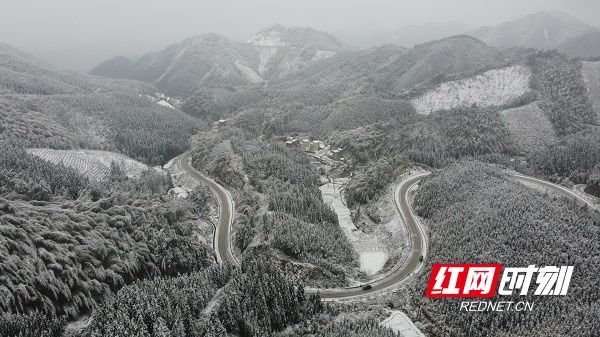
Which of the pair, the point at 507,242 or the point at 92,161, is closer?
the point at 507,242

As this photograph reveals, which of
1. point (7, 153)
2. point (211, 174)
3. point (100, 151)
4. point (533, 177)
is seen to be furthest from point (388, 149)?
point (7, 153)

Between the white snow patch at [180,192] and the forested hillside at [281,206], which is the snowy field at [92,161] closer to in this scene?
the white snow patch at [180,192]

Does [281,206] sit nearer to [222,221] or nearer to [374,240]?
[222,221]

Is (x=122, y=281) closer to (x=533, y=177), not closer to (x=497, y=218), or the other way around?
(x=497, y=218)

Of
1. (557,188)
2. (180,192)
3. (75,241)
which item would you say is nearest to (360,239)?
(557,188)

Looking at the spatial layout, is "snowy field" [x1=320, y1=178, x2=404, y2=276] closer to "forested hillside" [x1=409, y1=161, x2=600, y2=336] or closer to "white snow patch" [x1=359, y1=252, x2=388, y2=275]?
"white snow patch" [x1=359, y1=252, x2=388, y2=275]

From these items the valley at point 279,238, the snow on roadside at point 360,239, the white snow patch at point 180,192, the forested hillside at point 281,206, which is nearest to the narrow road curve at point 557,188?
the valley at point 279,238

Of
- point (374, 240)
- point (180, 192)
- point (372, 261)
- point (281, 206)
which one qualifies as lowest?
point (374, 240)
